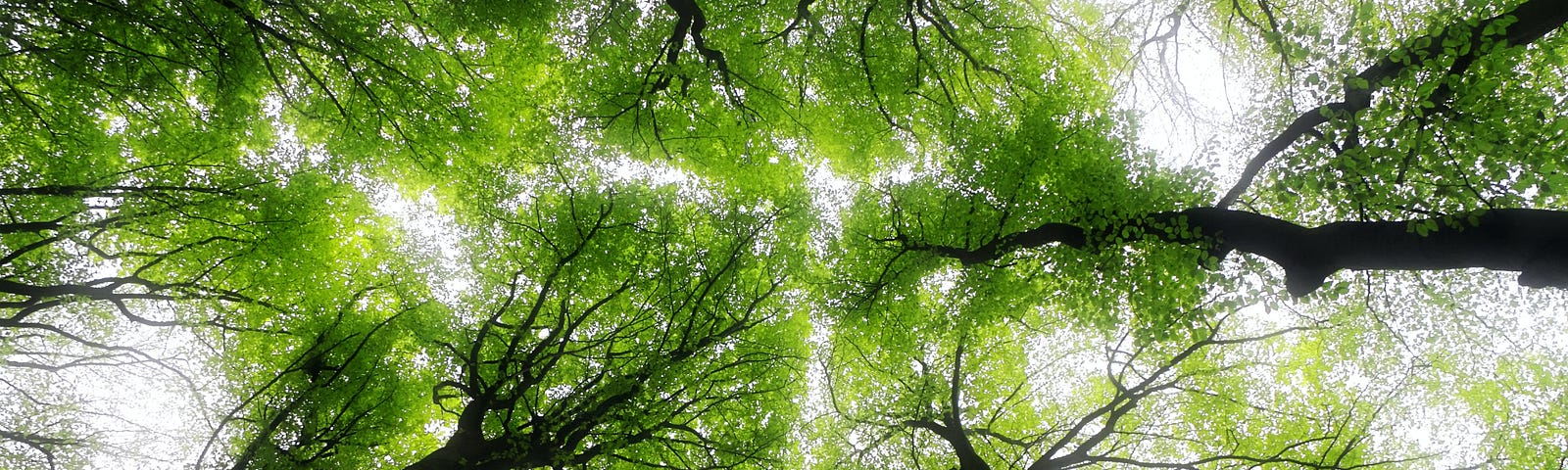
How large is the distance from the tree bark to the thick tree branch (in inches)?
40.8

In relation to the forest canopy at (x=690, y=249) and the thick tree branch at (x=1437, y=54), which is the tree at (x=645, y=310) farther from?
the thick tree branch at (x=1437, y=54)

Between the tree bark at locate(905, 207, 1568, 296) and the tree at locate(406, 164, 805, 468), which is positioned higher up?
the tree at locate(406, 164, 805, 468)

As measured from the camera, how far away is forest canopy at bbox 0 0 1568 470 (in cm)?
803

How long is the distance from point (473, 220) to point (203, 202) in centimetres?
348

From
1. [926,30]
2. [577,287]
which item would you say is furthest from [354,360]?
[926,30]

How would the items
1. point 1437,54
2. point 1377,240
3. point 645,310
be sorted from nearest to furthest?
point 1377,240
point 1437,54
point 645,310

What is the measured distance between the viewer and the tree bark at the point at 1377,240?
16.5ft

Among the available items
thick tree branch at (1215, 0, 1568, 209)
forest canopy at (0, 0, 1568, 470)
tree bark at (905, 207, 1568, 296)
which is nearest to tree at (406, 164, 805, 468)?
forest canopy at (0, 0, 1568, 470)

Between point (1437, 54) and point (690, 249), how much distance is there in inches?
368

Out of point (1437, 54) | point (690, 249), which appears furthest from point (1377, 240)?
point (690, 249)

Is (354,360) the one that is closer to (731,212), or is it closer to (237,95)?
(237,95)

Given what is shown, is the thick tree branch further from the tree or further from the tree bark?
the tree

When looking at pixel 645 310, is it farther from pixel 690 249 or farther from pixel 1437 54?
pixel 1437 54

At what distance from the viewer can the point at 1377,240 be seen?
18.8 feet
